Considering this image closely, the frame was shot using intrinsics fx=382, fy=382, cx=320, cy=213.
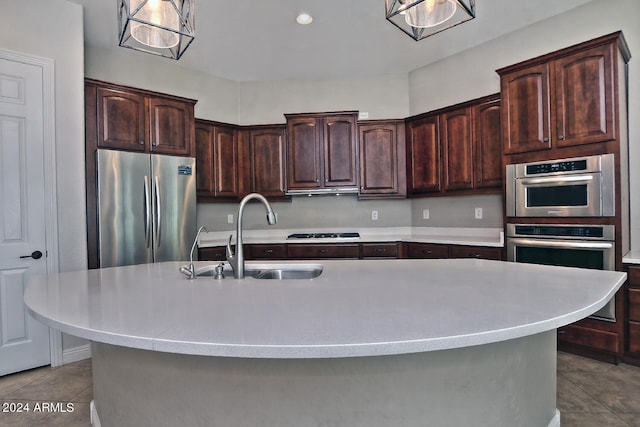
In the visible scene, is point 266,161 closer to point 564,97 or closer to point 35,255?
point 35,255

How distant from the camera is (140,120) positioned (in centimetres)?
346

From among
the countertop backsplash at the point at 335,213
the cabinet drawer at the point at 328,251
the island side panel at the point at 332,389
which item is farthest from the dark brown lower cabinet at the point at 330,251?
the island side panel at the point at 332,389

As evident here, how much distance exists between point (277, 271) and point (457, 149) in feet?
8.43

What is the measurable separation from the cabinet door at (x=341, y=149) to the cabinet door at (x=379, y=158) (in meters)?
0.10

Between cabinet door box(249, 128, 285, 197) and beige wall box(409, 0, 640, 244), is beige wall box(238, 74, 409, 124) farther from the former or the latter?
cabinet door box(249, 128, 285, 197)

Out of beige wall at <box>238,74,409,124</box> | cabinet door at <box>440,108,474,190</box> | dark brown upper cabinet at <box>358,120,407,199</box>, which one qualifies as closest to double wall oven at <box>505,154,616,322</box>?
cabinet door at <box>440,108,474,190</box>

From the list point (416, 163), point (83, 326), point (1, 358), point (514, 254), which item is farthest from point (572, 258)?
point (1, 358)

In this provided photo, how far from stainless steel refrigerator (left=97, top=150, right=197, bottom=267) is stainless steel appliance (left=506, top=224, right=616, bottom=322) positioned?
2.90 m

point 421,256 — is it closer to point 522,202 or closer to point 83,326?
point 522,202

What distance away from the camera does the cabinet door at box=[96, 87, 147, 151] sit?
3238 millimetres

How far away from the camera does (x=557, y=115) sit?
2.92 meters

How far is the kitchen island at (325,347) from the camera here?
899 millimetres

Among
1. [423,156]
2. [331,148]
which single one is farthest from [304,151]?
[423,156]

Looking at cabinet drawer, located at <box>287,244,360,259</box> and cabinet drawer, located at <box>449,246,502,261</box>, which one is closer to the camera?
cabinet drawer, located at <box>449,246,502,261</box>
